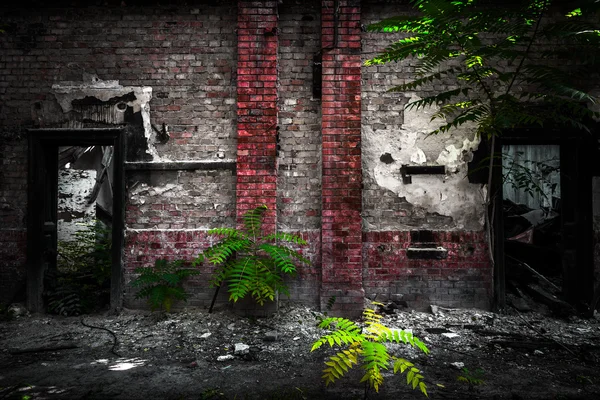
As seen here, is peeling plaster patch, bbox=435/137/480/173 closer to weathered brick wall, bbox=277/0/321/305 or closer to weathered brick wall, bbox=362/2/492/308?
weathered brick wall, bbox=362/2/492/308

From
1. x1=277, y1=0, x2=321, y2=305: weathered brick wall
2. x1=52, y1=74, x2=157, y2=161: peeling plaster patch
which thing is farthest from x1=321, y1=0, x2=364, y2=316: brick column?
x1=52, y1=74, x2=157, y2=161: peeling plaster patch

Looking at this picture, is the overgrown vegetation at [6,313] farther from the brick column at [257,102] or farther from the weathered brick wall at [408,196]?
the weathered brick wall at [408,196]

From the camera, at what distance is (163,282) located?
416 centimetres

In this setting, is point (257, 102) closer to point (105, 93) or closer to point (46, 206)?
point (105, 93)

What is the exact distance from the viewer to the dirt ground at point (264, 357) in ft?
8.59

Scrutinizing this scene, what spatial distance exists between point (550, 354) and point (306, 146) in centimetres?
336

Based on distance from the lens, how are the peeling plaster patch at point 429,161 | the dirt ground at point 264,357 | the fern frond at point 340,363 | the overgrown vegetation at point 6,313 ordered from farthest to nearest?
1. the peeling plaster patch at point 429,161
2. the overgrown vegetation at point 6,313
3. the dirt ground at point 264,357
4. the fern frond at point 340,363

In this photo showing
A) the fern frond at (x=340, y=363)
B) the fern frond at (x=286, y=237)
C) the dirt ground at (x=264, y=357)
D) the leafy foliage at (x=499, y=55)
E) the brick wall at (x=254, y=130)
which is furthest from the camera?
the brick wall at (x=254, y=130)

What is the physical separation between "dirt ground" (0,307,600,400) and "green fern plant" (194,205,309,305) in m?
0.52

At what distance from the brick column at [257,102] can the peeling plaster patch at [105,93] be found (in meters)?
1.18

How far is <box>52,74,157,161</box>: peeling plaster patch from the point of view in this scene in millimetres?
4398

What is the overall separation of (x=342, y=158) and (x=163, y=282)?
265 centimetres

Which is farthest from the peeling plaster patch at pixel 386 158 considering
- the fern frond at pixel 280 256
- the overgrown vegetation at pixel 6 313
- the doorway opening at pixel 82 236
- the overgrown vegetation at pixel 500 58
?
the overgrown vegetation at pixel 6 313

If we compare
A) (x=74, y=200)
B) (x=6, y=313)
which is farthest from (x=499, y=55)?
(x=74, y=200)
